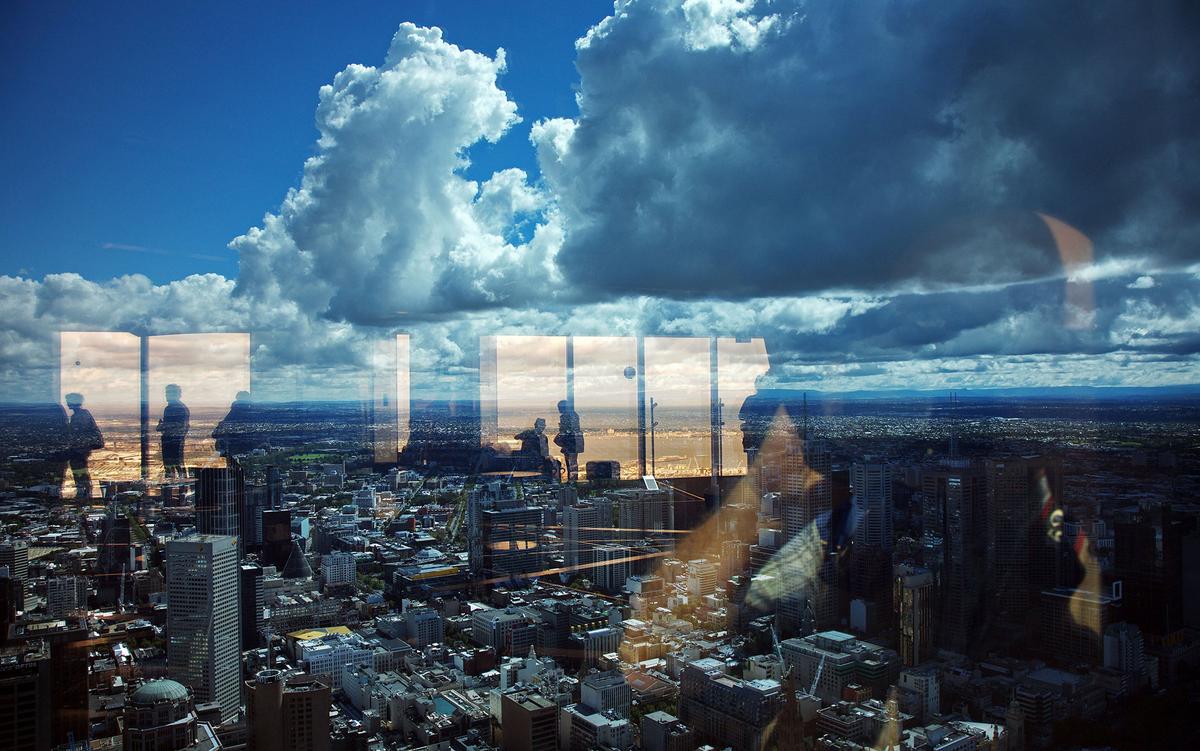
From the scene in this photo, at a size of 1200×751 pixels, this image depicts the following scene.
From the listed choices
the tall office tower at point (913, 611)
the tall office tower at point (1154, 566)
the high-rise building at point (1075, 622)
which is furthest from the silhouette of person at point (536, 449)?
the tall office tower at point (1154, 566)

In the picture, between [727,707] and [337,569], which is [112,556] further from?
[727,707]

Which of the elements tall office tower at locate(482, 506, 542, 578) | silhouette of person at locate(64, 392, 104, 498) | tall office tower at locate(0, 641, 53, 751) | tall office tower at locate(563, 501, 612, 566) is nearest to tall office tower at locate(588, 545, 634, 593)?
tall office tower at locate(563, 501, 612, 566)

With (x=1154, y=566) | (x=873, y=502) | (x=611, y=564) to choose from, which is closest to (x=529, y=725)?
(x=611, y=564)

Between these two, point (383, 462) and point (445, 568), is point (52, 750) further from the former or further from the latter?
point (445, 568)

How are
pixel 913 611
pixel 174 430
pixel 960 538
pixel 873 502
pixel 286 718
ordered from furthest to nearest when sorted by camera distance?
pixel 873 502
pixel 960 538
pixel 913 611
pixel 174 430
pixel 286 718

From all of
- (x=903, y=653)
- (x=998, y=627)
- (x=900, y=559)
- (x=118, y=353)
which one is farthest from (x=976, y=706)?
(x=118, y=353)

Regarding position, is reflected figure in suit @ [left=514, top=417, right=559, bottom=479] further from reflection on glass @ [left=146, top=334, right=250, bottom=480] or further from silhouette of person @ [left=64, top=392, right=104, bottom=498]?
silhouette of person @ [left=64, top=392, right=104, bottom=498]
